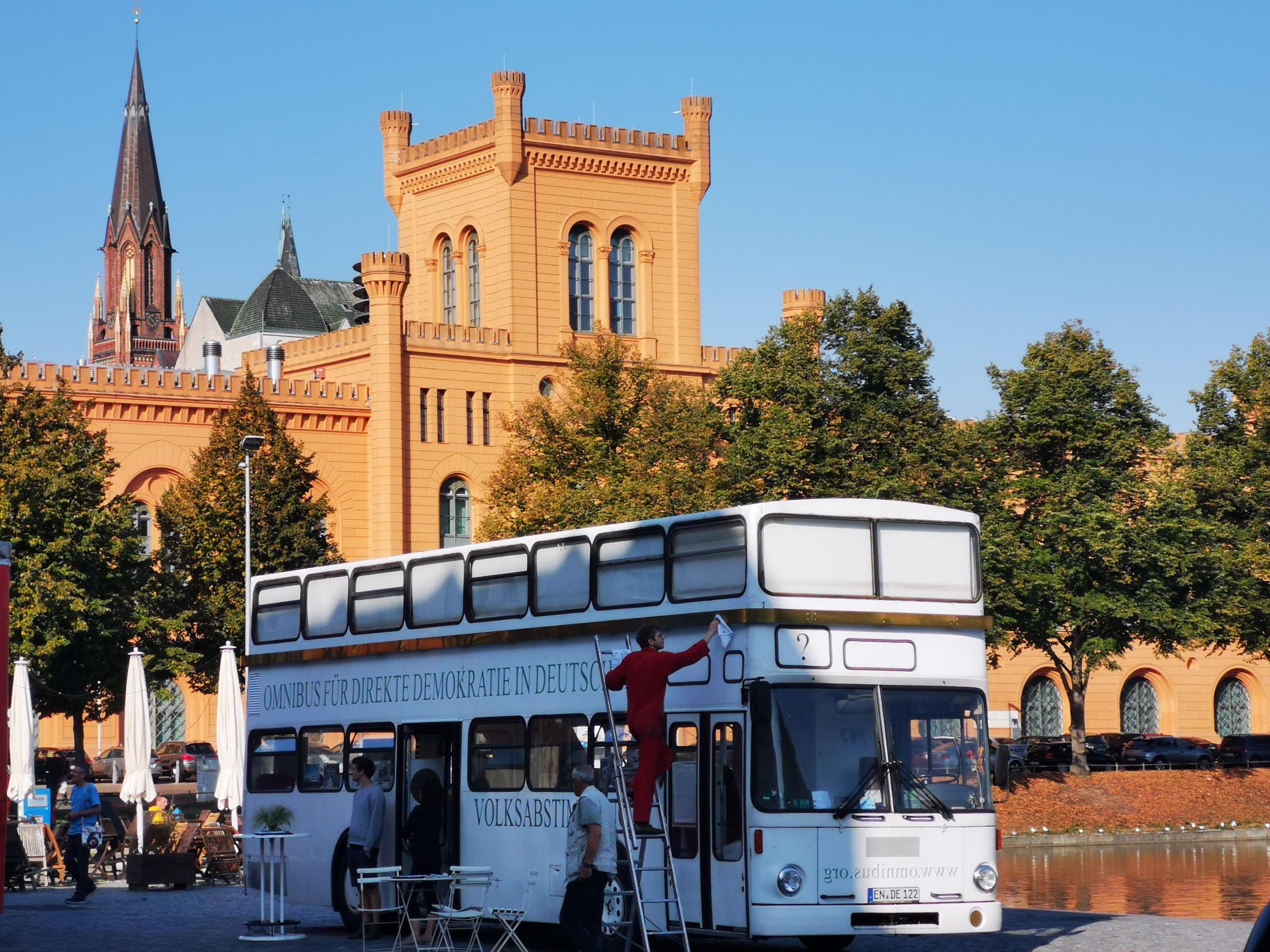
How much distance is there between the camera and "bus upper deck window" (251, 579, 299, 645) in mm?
20750

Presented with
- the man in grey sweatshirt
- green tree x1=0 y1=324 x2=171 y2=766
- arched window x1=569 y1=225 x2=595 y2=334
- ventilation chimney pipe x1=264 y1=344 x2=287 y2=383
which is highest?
arched window x1=569 y1=225 x2=595 y2=334

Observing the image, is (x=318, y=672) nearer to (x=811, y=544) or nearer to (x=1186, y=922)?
(x=811, y=544)

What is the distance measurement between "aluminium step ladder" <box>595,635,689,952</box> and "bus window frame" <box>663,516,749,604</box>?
67 cm

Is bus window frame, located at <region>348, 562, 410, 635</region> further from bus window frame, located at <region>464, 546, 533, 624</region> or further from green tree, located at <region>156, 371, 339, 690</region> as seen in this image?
green tree, located at <region>156, 371, 339, 690</region>

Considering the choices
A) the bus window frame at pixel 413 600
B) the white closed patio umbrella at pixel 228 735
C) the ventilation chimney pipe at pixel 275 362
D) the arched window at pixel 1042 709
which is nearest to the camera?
the bus window frame at pixel 413 600

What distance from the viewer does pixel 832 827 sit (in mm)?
15031

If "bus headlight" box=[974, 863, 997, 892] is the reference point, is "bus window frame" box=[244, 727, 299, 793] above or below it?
above

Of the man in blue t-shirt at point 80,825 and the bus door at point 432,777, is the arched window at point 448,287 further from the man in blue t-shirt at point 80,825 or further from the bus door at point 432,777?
the bus door at point 432,777

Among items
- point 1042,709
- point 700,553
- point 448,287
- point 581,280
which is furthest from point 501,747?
point 1042,709

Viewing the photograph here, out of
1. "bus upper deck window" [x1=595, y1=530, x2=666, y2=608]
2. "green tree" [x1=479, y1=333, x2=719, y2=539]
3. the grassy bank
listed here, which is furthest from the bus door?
"green tree" [x1=479, y1=333, x2=719, y2=539]

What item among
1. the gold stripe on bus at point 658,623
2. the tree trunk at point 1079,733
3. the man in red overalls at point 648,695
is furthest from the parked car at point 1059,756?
the man in red overalls at point 648,695

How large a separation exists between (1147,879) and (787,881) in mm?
16176

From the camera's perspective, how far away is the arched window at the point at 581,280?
6800 cm

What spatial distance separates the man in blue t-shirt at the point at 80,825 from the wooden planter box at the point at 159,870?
6.47 ft
